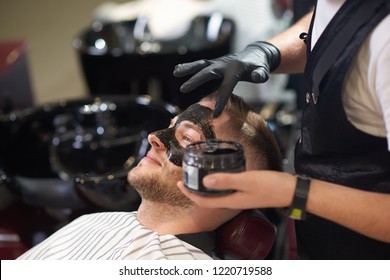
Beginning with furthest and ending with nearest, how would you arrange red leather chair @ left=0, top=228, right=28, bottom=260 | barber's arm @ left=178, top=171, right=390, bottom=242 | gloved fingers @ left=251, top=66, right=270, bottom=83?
red leather chair @ left=0, top=228, right=28, bottom=260, gloved fingers @ left=251, top=66, right=270, bottom=83, barber's arm @ left=178, top=171, right=390, bottom=242

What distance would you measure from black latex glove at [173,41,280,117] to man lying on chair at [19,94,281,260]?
0.07 metres

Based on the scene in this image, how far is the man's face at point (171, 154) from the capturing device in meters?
1.45

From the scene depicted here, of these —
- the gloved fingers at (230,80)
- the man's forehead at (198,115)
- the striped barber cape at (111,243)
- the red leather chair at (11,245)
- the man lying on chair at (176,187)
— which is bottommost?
the red leather chair at (11,245)

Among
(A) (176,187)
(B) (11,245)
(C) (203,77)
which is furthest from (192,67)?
(B) (11,245)

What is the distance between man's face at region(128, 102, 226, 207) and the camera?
4.76ft

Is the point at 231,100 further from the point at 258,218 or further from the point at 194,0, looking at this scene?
the point at 194,0

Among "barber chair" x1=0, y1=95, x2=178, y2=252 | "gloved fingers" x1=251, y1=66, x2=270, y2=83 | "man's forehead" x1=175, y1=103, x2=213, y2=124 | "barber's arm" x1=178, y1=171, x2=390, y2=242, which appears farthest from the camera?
"barber chair" x1=0, y1=95, x2=178, y2=252

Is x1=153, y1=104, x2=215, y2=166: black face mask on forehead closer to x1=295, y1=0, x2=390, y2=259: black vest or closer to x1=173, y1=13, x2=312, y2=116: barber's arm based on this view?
x1=173, y1=13, x2=312, y2=116: barber's arm

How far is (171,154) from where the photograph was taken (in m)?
1.45

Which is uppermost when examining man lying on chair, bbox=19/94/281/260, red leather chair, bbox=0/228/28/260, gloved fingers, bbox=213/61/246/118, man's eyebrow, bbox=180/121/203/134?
gloved fingers, bbox=213/61/246/118

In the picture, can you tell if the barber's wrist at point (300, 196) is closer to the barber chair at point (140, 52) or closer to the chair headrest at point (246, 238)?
the chair headrest at point (246, 238)

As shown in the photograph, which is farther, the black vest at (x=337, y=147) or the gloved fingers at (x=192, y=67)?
the gloved fingers at (x=192, y=67)

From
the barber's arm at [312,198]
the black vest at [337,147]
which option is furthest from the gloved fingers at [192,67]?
the barber's arm at [312,198]

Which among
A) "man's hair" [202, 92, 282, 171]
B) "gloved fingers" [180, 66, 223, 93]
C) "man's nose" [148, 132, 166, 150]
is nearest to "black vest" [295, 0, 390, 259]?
"man's hair" [202, 92, 282, 171]
